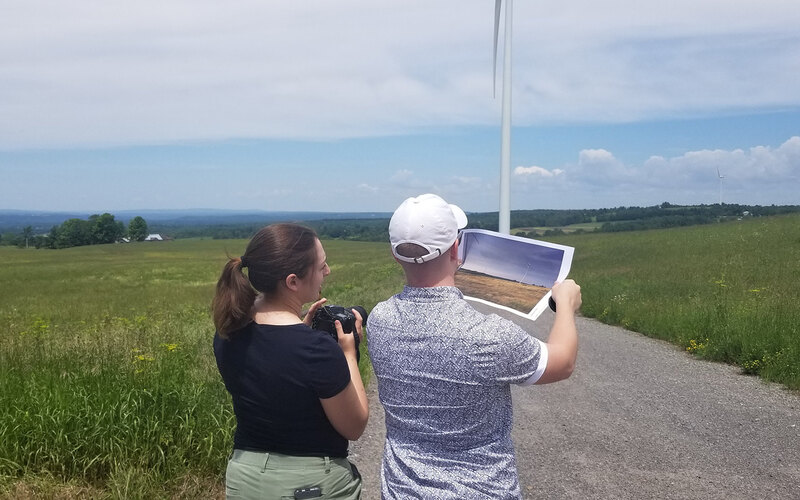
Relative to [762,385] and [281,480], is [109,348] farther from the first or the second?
[762,385]

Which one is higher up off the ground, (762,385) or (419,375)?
(419,375)

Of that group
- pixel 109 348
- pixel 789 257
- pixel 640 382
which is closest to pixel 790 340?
pixel 640 382

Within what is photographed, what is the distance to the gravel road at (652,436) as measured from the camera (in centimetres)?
495

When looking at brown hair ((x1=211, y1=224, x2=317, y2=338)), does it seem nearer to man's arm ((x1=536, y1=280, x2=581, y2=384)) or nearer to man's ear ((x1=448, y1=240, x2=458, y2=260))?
man's ear ((x1=448, y1=240, x2=458, y2=260))

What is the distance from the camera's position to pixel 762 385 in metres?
8.04

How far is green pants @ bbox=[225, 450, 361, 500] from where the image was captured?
2.39 m

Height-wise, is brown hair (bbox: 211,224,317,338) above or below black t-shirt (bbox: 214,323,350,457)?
above

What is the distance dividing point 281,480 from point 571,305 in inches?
43.5

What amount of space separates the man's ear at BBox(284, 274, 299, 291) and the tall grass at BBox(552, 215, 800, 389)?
23.3 feet

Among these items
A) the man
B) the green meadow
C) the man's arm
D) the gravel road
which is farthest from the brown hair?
the gravel road

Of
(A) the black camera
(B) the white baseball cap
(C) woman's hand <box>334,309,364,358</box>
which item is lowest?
(C) woman's hand <box>334,309,364,358</box>

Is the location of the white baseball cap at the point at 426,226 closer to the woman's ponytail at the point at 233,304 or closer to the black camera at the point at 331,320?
the black camera at the point at 331,320

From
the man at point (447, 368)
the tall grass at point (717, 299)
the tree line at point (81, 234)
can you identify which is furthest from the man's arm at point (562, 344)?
the tree line at point (81, 234)

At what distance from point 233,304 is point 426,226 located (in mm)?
748
